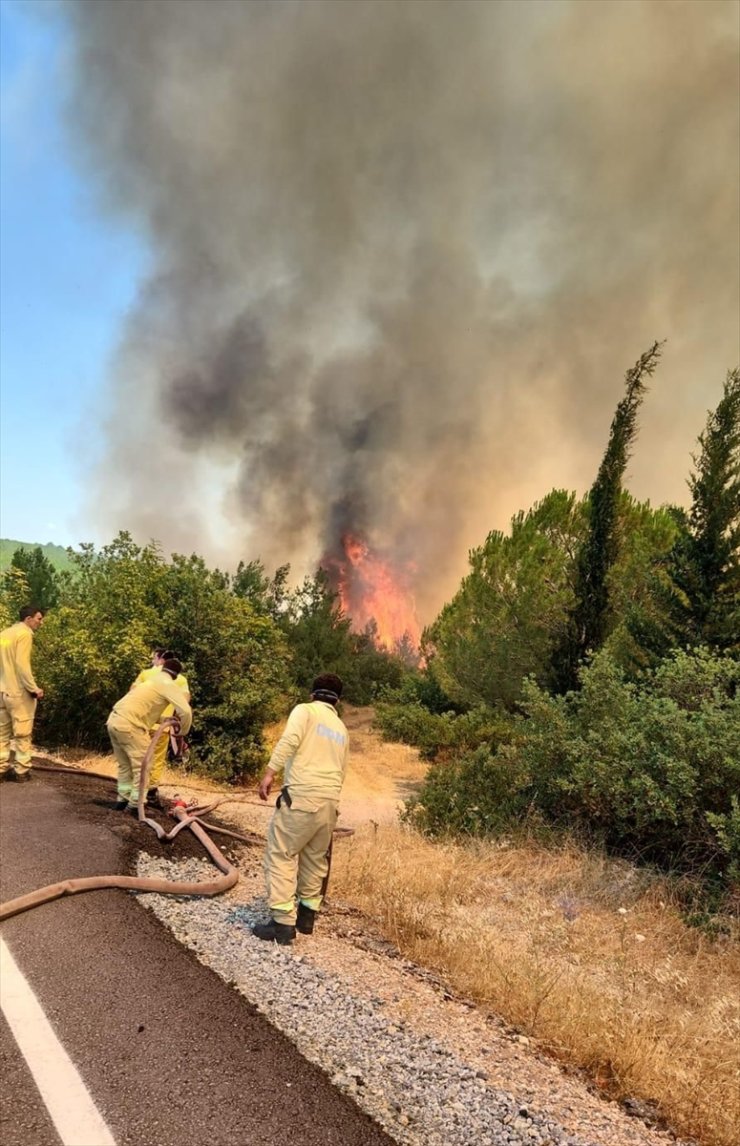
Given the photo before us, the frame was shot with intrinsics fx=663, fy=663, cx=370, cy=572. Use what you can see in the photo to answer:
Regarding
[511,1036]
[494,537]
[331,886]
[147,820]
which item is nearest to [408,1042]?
[511,1036]

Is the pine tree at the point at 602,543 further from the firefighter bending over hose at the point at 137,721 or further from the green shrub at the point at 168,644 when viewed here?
the firefighter bending over hose at the point at 137,721

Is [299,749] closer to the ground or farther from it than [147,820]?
farther from it

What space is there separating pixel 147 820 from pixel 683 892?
6.01 meters

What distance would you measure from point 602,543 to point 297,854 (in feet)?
44.5

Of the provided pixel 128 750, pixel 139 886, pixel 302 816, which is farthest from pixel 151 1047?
pixel 128 750

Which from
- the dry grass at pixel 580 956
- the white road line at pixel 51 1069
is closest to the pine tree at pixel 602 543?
the dry grass at pixel 580 956

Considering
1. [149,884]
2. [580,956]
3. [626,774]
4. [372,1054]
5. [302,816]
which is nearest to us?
[372,1054]

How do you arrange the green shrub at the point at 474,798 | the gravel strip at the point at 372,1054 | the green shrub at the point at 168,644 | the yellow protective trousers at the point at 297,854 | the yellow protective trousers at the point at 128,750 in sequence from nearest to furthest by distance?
the gravel strip at the point at 372,1054
the yellow protective trousers at the point at 297,854
the yellow protective trousers at the point at 128,750
the green shrub at the point at 474,798
the green shrub at the point at 168,644

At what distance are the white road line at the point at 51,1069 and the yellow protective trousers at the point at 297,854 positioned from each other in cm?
160

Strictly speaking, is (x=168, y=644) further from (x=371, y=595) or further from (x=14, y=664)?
(x=371, y=595)

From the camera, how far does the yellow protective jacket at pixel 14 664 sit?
8.59 meters

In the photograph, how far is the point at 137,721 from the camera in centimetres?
762

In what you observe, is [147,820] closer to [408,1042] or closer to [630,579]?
[408,1042]

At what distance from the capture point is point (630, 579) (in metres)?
16.4
